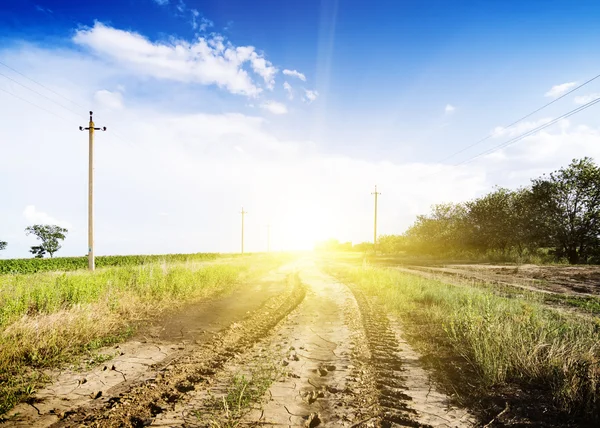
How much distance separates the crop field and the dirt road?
0.08 ft

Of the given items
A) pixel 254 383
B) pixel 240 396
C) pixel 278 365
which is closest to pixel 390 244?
pixel 278 365

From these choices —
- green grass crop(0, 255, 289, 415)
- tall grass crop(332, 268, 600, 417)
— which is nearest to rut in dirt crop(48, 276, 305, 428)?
green grass crop(0, 255, 289, 415)

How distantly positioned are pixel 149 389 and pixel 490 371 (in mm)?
4884

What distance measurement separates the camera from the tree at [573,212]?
87.0ft

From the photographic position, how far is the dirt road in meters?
3.59

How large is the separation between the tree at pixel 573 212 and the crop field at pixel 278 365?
76.9ft

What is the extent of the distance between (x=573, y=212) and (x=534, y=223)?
2.94 m

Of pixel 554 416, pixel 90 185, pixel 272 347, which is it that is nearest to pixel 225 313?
pixel 272 347

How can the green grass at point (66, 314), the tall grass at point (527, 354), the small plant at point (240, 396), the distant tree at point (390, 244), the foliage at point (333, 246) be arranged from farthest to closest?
the foliage at point (333, 246)
the distant tree at point (390, 244)
the green grass at point (66, 314)
the tall grass at point (527, 354)
the small plant at point (240, 396)

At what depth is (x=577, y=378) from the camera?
397 cm

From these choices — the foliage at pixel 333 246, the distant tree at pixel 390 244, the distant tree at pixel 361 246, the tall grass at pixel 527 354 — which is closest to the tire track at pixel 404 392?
the tall grass at pixel 527 354

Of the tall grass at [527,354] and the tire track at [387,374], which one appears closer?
the tire track at [387,374]

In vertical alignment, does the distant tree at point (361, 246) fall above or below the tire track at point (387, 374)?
below

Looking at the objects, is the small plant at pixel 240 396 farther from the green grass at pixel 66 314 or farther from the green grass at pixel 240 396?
the green grass at pixel 66 314
